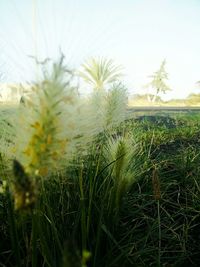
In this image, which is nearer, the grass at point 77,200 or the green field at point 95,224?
the grass at point 77,200

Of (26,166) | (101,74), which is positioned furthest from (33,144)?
(101,74)

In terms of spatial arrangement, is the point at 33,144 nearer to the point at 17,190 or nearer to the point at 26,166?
the point at 26,166

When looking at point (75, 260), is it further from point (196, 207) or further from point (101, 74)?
point (196, 207)

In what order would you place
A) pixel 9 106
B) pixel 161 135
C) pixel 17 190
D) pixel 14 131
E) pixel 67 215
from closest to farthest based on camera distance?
pixel 17 190
pixel 14 131
pixel 9 106
pixel 67 215
pixel 161 135

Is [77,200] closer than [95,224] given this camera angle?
No

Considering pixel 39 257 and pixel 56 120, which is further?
Answer: pixel 39 257

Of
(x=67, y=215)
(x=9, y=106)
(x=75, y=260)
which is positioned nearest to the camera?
(x=75, y=260)

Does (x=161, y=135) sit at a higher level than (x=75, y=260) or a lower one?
lower

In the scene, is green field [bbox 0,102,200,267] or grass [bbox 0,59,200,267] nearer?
grass [bbox 0,59,200,267]

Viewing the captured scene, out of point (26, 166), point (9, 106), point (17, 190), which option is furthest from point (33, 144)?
point (9, 106)

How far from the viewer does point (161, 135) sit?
4680 mm

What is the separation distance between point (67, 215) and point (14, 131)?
2.52 feet

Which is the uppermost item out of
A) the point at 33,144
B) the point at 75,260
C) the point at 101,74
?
the point at 101,74

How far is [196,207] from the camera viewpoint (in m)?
2.03
